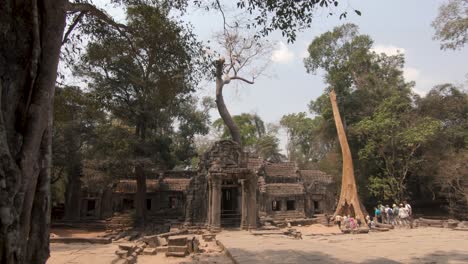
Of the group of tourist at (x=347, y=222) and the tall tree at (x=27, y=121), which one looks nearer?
the tall tree at (x=27, y=121)

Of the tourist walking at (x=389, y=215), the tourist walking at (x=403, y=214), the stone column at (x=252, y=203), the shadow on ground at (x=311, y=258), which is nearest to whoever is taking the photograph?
the shadow on ground at (x=311, y=258)

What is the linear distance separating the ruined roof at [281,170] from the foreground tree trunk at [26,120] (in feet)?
75.4

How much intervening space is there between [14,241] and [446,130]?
29.6 m

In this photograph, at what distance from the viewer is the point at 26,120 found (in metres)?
3.86

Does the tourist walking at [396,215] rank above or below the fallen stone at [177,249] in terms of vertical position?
above

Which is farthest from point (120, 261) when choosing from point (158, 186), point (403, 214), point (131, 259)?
point (158, 186)

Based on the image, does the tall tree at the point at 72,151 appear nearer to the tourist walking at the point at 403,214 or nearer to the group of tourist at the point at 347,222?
the group of tourist at the point at 347,222

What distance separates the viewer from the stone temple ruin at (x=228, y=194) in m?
18.1

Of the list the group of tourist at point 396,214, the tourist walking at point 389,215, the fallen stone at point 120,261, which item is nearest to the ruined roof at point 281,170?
the group of tourist at point 396,214

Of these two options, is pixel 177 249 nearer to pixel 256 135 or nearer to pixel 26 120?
pixel 26 120

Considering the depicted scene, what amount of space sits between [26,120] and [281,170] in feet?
80.6

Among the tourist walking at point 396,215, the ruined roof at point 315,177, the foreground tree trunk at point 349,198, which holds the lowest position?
the tourist walking at point 396,215

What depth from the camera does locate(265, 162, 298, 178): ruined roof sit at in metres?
27.0

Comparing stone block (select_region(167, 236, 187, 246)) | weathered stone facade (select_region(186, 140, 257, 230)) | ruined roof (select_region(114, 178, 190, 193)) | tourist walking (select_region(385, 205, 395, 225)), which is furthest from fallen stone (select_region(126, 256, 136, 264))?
ruined roof (select_region(114, 178, 190, 193))
